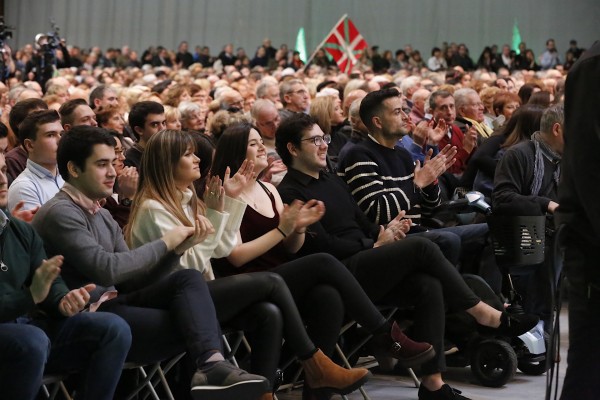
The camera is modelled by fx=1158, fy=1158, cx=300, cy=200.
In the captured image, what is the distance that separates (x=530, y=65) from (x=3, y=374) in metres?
22.9

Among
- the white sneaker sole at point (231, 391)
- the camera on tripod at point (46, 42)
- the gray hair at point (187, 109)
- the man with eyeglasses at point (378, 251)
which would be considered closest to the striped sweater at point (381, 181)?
the man with eyeglasses at point (378, 251)

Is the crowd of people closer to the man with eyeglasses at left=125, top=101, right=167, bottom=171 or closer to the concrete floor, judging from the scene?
the man with eyeglasses at left=125, top=101, right=167, bottom=171

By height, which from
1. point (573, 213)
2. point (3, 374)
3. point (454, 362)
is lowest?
point (454, 362)

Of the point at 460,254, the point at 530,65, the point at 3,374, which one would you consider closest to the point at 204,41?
the point at 530,65

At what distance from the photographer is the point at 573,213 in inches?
115

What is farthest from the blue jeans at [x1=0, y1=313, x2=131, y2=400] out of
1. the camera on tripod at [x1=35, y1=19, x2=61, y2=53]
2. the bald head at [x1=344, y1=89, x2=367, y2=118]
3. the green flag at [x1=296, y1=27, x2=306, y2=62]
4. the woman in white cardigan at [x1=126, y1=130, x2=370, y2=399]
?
the green flag at [x1=296, y1=27, x2=306, y2=62]

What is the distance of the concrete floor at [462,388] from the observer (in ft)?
17.6

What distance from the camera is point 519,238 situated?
556 centimetres

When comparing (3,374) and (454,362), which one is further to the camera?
(454,362)

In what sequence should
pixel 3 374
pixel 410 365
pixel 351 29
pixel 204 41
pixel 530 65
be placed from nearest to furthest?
pixel 3 374 → pixel 410 365 → pixel 351 29 → pixel 530 65 → pixel 204 41

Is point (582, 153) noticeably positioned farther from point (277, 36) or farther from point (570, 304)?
point (277, 36)

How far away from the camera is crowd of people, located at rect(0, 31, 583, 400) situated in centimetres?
388

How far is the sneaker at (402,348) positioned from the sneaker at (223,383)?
89 cm

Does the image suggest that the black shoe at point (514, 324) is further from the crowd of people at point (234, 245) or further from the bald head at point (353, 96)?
the bald head at point (353, 96)
